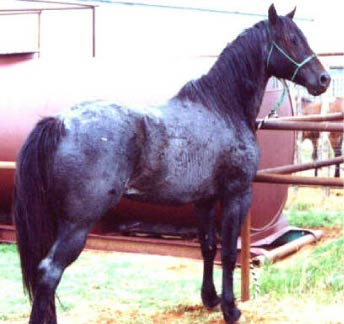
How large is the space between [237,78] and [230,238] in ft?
3.00

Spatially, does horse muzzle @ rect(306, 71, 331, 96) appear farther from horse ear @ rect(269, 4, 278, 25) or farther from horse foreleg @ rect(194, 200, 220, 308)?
horse foreleg @ rect(194, 200, 220, 308)

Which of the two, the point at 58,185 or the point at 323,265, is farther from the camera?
the point at 323,265

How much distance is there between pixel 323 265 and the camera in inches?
195

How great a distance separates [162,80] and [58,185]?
3.13 m

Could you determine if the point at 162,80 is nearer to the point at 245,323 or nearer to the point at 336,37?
the point at 245,323

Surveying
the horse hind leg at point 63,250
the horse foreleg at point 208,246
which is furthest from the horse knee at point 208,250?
the horse hind leg at point 63,250

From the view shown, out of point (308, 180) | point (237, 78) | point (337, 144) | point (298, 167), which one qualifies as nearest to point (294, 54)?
point (237, 78)

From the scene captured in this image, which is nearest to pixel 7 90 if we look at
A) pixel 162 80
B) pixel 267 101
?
pixel 162 80

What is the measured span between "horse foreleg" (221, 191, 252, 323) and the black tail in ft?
3.32

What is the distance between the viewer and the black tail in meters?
3.47

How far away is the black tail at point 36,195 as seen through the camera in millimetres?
3467

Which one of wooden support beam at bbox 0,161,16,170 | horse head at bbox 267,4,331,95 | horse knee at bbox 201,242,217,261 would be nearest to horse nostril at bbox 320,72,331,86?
horse head at bbox 267,4,331,95

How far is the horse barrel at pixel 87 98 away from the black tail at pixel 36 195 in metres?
2.63

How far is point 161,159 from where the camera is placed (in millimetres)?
3652
